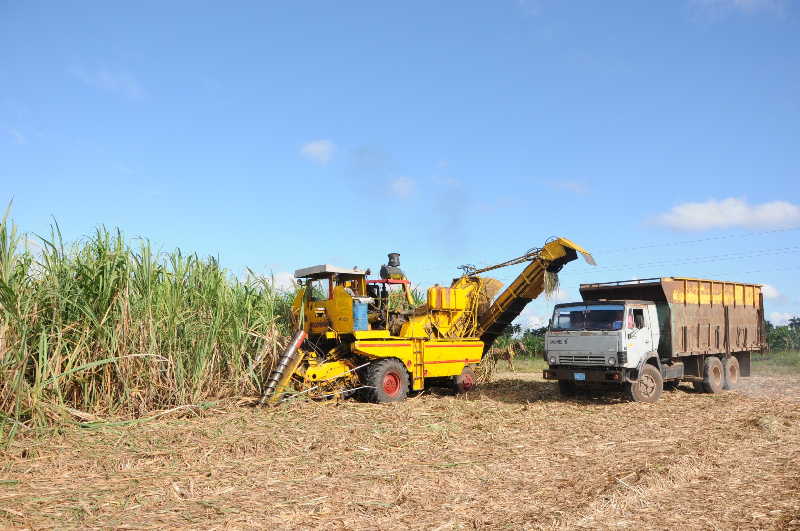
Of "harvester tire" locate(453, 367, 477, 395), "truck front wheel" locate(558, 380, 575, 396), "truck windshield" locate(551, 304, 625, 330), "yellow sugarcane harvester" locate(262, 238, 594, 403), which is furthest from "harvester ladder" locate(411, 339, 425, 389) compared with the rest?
"truck front wheel" locate(558, 380, 575, 396)

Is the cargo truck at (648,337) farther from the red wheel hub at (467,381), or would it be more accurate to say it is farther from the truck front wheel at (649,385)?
the red wheel hub at (467,381)

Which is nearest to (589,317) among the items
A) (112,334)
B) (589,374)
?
(589,374)

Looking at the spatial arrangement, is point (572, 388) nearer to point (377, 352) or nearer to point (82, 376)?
point (377, 352)

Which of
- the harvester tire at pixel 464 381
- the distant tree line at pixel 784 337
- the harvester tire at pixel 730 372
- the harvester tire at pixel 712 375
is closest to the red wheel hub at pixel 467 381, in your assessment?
the harvester tire at pixel 464 381

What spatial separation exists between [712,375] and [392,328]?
25.9ft

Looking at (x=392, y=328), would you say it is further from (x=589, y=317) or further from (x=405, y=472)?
(x=405, y=472)

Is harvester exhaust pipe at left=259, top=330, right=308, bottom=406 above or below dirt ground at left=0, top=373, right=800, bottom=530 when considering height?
above

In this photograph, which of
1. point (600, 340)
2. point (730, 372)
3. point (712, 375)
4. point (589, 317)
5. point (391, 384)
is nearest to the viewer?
point (600, 340)

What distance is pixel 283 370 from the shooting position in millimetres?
10648

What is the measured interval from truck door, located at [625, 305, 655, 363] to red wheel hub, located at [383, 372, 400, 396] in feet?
15.3

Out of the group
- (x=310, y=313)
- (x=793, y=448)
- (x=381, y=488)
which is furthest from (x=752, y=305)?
(x=381, y=488)

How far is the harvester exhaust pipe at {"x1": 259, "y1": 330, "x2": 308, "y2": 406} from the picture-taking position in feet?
33.8

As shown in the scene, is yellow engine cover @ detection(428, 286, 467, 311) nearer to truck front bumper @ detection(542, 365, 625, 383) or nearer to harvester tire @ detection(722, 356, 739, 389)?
truck front bumper @ detection(542, 365, 625, 383)

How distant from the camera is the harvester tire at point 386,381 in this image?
11961 mm
